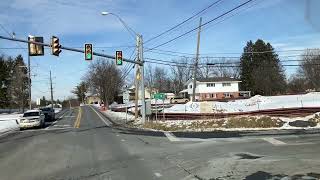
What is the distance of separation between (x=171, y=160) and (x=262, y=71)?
319 ft

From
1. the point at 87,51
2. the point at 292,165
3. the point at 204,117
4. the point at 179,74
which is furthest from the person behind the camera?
the point at 179,74

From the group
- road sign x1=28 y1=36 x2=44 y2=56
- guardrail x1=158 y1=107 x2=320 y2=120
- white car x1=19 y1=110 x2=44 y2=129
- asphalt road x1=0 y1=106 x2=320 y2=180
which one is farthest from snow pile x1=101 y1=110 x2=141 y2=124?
asphalt road x1=0 y1=106 x2=320 y2=180

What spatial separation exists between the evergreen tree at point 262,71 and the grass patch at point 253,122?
234 feet

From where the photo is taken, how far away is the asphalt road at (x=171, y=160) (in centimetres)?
1431

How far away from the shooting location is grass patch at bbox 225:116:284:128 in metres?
34.3

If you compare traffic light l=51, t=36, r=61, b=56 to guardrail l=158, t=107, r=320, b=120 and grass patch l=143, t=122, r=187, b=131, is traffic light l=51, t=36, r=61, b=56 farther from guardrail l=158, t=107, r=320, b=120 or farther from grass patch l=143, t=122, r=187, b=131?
guardrail l=158, t=107, r=320, b=120

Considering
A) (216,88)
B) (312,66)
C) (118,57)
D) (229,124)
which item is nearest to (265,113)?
(229,124)

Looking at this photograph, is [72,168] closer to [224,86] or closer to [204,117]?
[204,117]

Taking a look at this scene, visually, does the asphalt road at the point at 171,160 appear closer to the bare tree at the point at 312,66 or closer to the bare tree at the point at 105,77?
the bare tree at the point at 312,66

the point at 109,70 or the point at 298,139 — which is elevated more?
the point at 109,70

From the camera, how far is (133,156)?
761 inches

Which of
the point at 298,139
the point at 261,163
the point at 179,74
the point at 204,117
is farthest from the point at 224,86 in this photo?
the point at 261,163

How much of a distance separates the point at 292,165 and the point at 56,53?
21349 mm

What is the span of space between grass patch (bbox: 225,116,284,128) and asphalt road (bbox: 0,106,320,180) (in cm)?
886
